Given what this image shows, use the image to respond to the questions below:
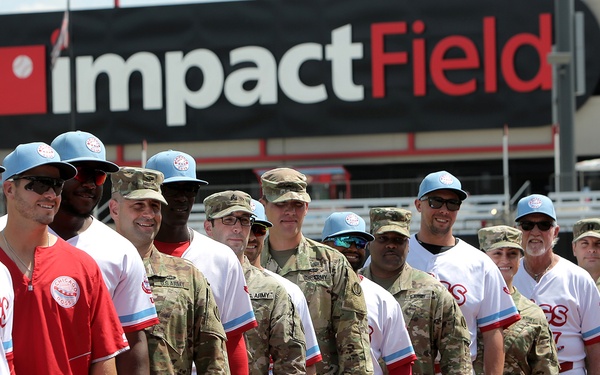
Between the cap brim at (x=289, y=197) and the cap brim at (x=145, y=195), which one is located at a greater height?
the cap brim at (x=145, y=195)

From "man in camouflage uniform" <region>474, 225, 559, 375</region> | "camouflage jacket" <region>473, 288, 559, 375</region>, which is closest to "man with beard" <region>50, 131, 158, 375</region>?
"man in camouflage uniform" <region>474, 225, 559, 375</region>

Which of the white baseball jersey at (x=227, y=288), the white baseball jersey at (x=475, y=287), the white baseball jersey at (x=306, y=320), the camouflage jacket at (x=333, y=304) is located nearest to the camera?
the white baseball jersey at (x=227, y=288)

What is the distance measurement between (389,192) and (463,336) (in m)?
19.4

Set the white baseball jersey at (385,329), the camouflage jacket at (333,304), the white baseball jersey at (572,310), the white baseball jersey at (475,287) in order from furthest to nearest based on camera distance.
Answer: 1. the white baseball jersey at (572,310)
2. the white baseball jersey at (475,287)
3. the white baseball jersey at (385,329)
4. the camouflage jacket at (333,304)

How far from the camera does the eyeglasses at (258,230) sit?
6.74 meters

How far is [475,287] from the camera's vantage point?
7.49m

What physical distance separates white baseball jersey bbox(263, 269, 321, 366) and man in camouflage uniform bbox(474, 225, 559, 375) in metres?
1.97

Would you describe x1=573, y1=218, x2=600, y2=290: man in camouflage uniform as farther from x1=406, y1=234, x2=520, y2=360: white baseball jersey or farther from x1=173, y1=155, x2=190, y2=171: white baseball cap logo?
x1=173, y1=155, x2=190, y2=171: white baseball cap logo

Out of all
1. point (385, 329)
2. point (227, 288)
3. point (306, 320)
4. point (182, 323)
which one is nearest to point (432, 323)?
point (385, 329)

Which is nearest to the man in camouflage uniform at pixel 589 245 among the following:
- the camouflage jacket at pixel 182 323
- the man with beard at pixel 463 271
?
the man with beard at pixel 463 271

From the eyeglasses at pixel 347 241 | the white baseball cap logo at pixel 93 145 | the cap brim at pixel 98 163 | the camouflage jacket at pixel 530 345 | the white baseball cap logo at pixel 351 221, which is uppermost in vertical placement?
the white baseball cap logo at pixel 93 145

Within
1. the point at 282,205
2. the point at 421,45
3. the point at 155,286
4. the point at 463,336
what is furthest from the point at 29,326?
the point at 421,45

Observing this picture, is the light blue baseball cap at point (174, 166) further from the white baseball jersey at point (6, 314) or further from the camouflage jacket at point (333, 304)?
the white baseball jersey at point (6, 314)

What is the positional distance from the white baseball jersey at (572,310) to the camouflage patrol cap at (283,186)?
9.27 ft
